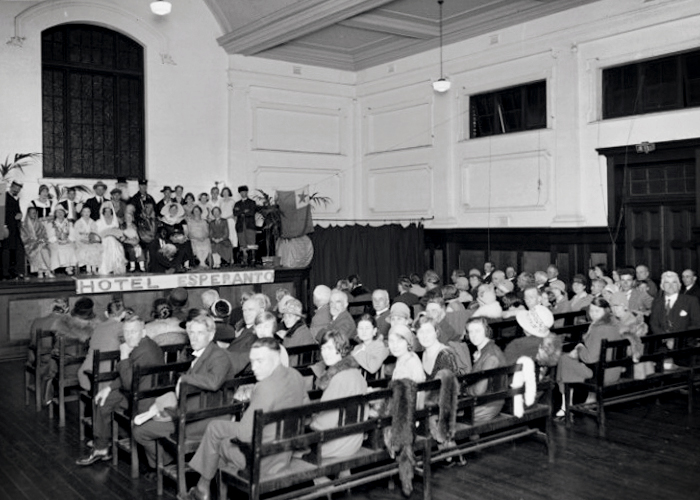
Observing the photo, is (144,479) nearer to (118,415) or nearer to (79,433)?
(118,415)

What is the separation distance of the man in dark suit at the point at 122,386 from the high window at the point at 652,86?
30.1 feet

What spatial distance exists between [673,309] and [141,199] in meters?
9.56

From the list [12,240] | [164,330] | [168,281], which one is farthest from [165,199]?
[164,330]

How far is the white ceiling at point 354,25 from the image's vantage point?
503 inches

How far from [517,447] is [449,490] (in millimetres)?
1181

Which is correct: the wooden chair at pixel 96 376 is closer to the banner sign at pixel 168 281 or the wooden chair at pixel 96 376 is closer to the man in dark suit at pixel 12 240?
the banner sign at pixel 168 281

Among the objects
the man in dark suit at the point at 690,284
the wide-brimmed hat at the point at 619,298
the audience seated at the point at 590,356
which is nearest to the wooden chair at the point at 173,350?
the audience seated at the point at 590,356

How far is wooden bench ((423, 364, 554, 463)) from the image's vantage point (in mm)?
5270

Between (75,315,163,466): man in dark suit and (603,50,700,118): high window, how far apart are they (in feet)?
30.1

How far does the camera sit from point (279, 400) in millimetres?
4492

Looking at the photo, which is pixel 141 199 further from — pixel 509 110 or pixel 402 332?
pixel 402 332

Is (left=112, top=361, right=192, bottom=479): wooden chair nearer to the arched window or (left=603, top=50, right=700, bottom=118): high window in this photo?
(left=603, top=50, right=700, bottom=118): high window

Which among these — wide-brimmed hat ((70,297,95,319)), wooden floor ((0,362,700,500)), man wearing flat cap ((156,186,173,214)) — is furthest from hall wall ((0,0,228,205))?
wooden floor ((0,362,700,500))

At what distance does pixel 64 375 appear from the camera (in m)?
6.97
